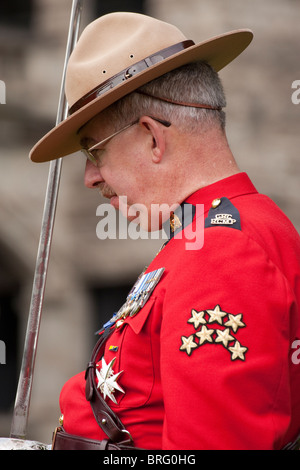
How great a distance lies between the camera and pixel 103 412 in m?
1.69

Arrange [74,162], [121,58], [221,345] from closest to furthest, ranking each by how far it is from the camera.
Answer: [221,345] < [121,58] < [74,162]

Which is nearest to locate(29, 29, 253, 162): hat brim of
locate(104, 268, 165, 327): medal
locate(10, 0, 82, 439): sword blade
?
locate(10, 0, 82, 439): sword blade

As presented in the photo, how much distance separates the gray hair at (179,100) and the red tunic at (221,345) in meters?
0.23

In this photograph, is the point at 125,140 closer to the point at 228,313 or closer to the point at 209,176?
the point at 209,176

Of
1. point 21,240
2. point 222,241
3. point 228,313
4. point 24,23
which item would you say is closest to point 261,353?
point 228,313

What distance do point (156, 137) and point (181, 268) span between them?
36 centimetres

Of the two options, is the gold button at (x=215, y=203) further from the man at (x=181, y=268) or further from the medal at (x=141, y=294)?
the medal at (x=141, y=294)

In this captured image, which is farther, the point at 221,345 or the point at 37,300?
the point at 37,300

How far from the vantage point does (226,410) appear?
4.56 ft

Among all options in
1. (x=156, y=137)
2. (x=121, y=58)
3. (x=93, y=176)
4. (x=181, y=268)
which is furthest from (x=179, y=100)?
(x=181, y=268)

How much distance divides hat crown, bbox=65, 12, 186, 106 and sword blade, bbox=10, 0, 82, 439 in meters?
0.51

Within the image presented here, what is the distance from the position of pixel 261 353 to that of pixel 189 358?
5.3 inches

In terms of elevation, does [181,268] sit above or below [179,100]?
below

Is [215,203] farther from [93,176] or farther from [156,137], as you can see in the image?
[93,176]
